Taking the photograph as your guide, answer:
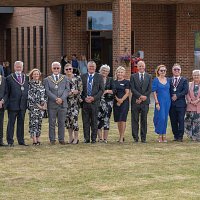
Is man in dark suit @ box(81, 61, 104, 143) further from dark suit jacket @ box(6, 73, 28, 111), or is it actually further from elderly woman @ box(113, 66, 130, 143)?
dark suit jacket @ box(6, 73, 28, 111)

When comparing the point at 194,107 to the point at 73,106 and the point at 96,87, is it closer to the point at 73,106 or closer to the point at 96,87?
the point at 96,87

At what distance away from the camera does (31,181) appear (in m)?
12.8

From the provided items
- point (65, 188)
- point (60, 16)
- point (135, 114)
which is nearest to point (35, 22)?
point (60, 16)

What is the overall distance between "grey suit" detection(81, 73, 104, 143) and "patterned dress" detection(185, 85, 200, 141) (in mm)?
2210

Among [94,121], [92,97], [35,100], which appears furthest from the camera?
[94,121]

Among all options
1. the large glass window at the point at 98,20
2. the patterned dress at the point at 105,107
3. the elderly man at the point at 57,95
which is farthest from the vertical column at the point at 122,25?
the elderly man at the point at 57,95

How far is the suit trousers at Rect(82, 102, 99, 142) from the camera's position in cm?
1795

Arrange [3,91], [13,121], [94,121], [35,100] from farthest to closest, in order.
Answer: [94,121]
[13,121]
[35,100]
[3,91]

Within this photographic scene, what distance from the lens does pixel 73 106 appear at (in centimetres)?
1792

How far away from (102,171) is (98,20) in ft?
75.0

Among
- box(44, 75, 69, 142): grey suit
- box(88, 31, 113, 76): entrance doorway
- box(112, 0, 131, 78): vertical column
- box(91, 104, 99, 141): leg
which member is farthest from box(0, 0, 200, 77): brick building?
box(44, 75, 69, 142): grey suit

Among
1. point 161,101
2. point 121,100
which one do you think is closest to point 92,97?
point 121,100

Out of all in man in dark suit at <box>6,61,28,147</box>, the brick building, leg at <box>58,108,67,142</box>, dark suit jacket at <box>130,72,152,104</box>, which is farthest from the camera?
the brick building

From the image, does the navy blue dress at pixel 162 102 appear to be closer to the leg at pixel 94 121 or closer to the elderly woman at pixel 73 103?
the leg at pixel 94 121
